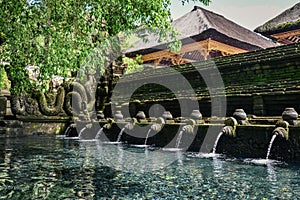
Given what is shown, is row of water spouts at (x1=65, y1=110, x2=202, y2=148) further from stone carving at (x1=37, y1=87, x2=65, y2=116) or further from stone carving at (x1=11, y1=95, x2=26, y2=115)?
stone carving at (x1=11, y1=95, x2=26, y2=115)

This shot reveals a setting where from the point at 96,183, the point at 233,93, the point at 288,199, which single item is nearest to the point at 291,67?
the point at 233,93

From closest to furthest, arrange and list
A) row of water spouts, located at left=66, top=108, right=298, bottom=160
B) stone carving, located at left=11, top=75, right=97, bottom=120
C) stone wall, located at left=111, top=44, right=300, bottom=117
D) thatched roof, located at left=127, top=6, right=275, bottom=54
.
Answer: row of water spouts, located at left=66, top=108, right=298, bottom=160
stone wall, located at left=111, top=44, right=300, bottom=117
stone carving, located at left=11, top=75, right=97, bottom=120
thatched roof, located at left=127, top=6, right=275, bottom=54

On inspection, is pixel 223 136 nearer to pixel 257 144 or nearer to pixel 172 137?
pixel 257 144

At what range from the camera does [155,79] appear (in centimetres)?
1535

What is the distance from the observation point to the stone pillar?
918 centimetres

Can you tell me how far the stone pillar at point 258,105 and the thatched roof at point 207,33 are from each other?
9.43 m

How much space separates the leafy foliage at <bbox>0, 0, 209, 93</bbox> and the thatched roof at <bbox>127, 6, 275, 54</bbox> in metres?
12.5

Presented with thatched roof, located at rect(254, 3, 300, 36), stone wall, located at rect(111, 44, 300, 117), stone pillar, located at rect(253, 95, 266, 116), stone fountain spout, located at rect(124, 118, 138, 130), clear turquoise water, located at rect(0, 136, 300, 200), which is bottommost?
clear turquoise water, located at rect(0, 136, 300, 200)

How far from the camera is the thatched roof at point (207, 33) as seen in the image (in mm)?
18469

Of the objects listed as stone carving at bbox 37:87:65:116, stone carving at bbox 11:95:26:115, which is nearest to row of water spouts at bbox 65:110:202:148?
stone carving at bbox 37:87:65:116

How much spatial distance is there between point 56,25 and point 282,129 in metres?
5.33

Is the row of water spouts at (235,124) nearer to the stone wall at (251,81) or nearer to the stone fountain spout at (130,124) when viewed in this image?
the stone fountain spout at (130,124)

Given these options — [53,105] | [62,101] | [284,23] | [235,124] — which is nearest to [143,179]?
[235,124]

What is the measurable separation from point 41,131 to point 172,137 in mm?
8497
